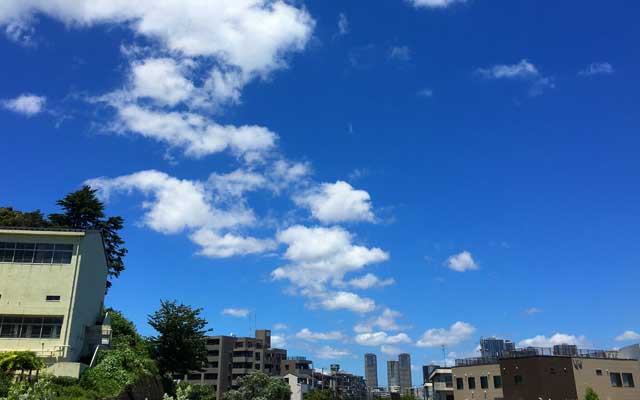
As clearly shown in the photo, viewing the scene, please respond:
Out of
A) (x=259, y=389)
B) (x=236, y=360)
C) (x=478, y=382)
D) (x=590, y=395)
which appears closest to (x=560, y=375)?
(x=590, y=395)

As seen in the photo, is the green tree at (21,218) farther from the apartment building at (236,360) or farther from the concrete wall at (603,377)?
the apartment building at (236,360)

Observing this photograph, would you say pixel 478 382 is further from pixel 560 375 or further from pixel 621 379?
pixel 621 379

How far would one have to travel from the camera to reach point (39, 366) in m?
31.2

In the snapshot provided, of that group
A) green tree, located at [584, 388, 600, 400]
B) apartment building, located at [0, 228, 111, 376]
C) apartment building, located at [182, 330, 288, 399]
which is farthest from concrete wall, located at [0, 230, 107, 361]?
apartment building, located at [182, 330, 288, 399]

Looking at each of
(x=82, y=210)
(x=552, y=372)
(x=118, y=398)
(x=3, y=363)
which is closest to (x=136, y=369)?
(x=118, y=398)

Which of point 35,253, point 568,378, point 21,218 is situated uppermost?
point 21,218

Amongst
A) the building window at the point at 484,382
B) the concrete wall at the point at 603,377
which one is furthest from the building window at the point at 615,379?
the building window at the point at 484,382

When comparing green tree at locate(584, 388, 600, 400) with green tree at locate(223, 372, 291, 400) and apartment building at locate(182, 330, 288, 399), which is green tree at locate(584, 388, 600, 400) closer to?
green tree at locate(223, 372, 291, 400)

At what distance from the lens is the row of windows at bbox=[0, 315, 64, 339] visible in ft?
119

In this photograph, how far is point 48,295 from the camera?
1475 inches

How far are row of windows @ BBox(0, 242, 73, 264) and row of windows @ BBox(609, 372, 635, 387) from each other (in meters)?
54.8

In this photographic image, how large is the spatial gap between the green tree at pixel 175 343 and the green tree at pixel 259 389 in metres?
21.4

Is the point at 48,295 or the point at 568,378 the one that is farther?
the point at 568,378

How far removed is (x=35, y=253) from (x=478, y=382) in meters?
50.0
